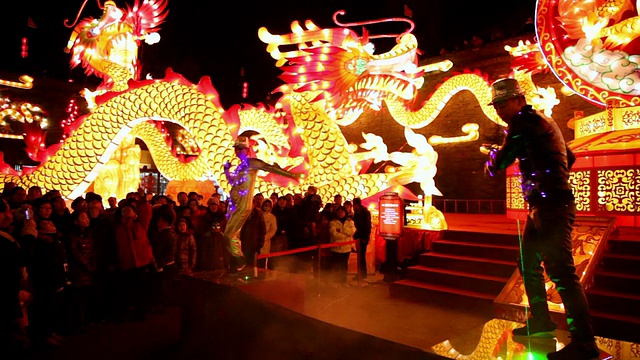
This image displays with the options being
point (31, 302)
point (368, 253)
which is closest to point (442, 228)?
point (368, 253)

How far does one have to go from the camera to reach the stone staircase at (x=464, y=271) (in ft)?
16.9

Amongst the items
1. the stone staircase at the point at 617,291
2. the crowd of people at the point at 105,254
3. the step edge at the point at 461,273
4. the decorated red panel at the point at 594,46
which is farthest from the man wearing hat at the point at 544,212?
the decorated red panel at the point at 594,46

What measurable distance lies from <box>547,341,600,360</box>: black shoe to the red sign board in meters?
4.43

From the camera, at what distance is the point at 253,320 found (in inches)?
115

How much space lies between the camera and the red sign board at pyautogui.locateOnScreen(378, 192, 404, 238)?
640cm

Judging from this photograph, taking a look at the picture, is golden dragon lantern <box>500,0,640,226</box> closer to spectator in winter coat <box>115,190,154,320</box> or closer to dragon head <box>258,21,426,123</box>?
dragon head <box>258,21,426,123</box>

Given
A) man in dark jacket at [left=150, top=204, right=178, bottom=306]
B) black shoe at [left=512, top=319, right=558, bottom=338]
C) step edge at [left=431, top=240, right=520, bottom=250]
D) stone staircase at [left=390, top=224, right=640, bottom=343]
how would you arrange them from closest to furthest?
black shoe at [left=512, top=319, right=558, bottom=338], stone staircase at [left=390, top=224, right=640, bottom=343], man in dark jacket at [left=150, top=204, right=178, bottom=306], step edge at [left=431, top=240, right=520, bottom=250]

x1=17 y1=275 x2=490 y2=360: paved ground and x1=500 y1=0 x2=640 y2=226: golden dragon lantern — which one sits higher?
x1=500 y1=0 x2=640 y2=226: golden dragon lantern

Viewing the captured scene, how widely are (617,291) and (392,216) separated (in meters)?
2.93

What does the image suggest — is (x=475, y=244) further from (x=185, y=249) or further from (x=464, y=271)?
(x=185, y=249)

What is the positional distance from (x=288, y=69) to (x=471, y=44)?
839cm

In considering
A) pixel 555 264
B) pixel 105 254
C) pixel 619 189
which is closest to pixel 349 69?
pixel 619 189

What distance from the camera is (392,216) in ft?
21.1

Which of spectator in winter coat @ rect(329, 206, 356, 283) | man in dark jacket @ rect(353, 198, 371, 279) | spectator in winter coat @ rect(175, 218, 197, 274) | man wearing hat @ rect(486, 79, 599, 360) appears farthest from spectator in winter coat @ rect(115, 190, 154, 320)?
man wearing hat @ rect(486, 79, 599, 360)
